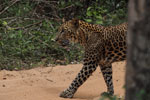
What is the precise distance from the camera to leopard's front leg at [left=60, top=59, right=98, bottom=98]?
23.5 ft

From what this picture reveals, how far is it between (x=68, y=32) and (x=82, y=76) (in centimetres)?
101

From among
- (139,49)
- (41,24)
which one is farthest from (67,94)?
(41,24)

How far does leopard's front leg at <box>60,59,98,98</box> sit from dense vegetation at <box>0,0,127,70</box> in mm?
1878

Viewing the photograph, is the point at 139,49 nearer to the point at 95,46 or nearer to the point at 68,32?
the point at 95,46

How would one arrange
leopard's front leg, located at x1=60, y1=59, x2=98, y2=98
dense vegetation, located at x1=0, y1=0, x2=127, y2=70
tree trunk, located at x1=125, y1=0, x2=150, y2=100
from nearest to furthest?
tree trunk, located at x1=125, y1=0, x2=150, y2=100 → leopard's front leg, located at x1=60, y1=59, x2=98, y2=98 → dense vegetation, located at x1=0, y1=0, x2=127, y2=70

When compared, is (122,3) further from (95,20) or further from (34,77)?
(34,77)

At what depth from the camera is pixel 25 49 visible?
1054 cm

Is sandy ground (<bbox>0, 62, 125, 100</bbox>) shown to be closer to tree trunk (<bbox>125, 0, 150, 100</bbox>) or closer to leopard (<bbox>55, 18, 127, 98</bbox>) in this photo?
leopard (<bbox>55, 18, 127, 98</bbox>)

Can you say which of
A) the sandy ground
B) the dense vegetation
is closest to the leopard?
the sandy ground

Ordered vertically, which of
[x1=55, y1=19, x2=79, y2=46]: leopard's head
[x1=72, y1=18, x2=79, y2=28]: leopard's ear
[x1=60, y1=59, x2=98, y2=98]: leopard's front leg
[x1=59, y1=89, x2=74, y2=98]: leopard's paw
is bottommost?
[x1=59, y1=89, x2=74, y2=98]: leopard's paw

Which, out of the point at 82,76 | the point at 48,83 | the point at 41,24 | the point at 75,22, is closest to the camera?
the point at 82,76

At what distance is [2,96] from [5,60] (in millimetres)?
2983

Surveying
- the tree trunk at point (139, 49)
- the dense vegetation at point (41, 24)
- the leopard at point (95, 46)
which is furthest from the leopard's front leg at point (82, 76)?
the tree trunk at point (139, 49)

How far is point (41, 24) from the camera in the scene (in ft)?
38.9
